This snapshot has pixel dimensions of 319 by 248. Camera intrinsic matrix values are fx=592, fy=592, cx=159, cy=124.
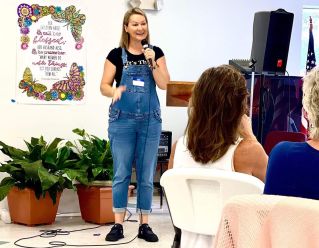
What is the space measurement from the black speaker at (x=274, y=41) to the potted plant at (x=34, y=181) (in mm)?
1710

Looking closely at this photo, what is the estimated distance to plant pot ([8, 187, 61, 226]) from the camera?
4586 mm

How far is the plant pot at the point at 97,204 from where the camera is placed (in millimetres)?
4676

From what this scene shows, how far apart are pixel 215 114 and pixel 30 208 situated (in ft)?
9.27

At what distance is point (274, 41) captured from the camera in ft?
15.0

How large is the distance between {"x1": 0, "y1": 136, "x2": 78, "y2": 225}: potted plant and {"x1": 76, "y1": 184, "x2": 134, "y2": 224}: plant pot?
0.62 feet

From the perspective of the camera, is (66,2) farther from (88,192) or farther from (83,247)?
(83,247)

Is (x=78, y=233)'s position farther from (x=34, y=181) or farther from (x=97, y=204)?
(x=34, y=181)

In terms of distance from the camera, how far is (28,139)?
4.97m

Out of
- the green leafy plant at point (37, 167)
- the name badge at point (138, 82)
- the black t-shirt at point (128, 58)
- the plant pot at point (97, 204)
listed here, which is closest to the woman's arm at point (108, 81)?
the black t-shirt at point (128, 58)

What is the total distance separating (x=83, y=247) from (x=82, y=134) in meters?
1.31

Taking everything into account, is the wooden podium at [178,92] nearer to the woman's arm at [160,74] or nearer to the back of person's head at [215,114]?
the woman's arm at [160,74]

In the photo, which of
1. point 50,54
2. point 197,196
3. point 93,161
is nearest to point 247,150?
point 197,196

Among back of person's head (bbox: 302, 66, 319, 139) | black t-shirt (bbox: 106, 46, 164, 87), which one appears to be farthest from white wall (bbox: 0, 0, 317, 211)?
back of person's head (bbox: 302, 66, 319, 139)

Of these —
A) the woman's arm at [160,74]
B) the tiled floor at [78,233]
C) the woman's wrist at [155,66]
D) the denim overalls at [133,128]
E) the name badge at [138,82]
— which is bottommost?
the tiled floor at [78,233]
